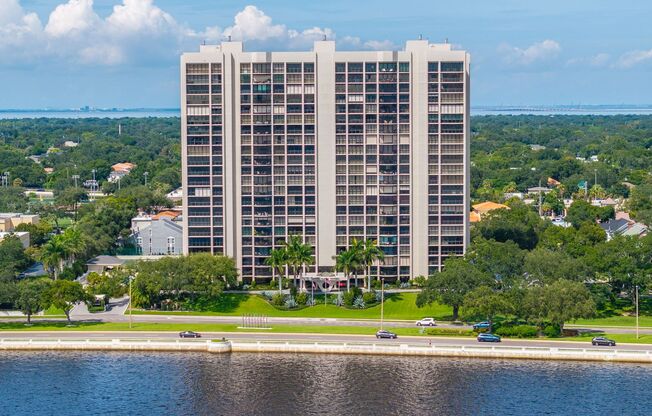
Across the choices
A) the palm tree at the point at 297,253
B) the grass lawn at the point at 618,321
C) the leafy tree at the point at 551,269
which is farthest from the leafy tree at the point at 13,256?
the grass lawn at the point at 618,321

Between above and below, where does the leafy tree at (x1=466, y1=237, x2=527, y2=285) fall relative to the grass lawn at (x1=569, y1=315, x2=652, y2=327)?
above

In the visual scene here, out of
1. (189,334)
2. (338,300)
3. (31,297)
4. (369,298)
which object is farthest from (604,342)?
(31,297)

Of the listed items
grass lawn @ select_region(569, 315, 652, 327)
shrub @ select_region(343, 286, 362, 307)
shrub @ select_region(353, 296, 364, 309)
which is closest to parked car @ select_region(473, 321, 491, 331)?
grass lawn @ select_region(569, 315, 652, 327)

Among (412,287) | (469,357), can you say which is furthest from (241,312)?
(469,357)

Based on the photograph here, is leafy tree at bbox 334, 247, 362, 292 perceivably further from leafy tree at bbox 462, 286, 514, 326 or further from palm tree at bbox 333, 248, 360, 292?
leafy tree at bbox 462, 286, 514, 326

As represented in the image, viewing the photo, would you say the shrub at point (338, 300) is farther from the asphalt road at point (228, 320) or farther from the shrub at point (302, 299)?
the asphalt road at point (228, 320)

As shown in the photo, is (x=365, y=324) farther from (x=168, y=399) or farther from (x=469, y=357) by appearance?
(x=168, y=399)

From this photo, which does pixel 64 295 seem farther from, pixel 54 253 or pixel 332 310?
pixel 332 310
